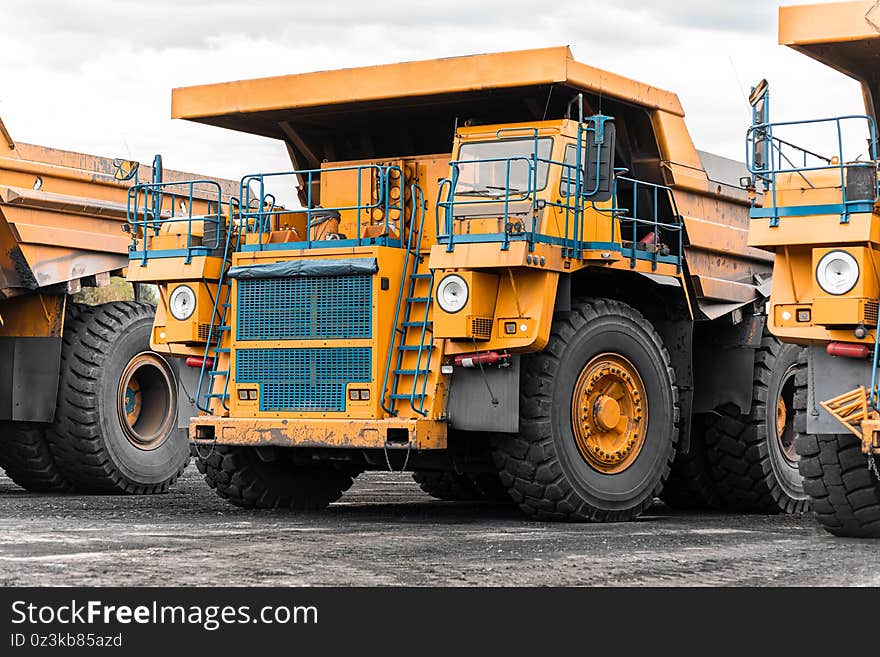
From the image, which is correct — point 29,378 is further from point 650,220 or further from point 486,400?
point 650,220

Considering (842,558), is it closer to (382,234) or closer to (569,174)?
(569,174)

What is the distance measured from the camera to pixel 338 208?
1075cm

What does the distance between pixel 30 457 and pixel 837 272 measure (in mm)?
7504

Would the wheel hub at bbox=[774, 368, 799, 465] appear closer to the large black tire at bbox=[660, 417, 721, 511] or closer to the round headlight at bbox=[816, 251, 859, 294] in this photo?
the large black tire at bbox=[660, 417, 721, 511]

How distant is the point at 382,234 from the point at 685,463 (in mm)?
3251

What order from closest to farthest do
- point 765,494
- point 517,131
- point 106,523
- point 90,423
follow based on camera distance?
point 106,523, point 517,131, point 765,494, point 90,423

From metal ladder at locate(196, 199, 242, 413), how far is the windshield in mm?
1718

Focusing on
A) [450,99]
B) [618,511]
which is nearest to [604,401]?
[618,511]

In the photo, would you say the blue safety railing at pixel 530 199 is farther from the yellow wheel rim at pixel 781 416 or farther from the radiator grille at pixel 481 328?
the yellow wheel rim at pixel 781 416

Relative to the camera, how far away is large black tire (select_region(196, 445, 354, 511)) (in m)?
11.7

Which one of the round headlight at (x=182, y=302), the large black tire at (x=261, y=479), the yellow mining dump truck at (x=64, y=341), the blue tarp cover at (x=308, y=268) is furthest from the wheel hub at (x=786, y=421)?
the yellow mining dump truck at (x=64, y=341)

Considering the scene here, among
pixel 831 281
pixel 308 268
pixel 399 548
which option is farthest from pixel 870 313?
pixel 308 268

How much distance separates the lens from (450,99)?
11.5 meters

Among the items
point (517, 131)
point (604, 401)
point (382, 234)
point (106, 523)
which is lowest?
point (106, 523)
